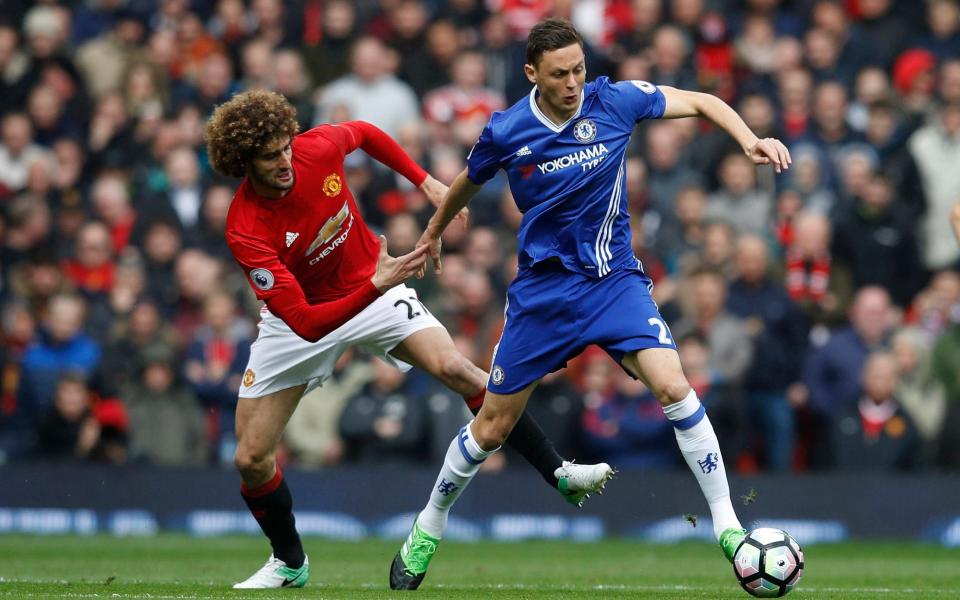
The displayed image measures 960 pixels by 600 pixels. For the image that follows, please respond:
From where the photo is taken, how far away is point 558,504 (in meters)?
14.7

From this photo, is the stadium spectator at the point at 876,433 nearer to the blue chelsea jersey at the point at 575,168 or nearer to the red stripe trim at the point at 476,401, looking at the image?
the red stripe trim at the point at 476,401

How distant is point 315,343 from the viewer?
9.72 m

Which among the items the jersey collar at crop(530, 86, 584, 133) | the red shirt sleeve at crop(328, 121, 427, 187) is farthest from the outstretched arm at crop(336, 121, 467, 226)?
the jersey collar at crop(530, 86, 584, 133)

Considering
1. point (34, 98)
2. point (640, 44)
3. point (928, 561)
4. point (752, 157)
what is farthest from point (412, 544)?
point (34, 98)

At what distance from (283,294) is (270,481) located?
1.29 meters

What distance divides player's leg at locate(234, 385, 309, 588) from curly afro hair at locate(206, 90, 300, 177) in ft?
4.73

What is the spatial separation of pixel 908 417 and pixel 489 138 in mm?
6931

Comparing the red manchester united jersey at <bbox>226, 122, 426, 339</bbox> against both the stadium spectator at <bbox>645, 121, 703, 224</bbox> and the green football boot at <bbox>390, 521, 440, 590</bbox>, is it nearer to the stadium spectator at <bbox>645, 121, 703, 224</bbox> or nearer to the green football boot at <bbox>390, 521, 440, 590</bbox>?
the green football boot at <bbox>390, 521, 440, 590</bbox>

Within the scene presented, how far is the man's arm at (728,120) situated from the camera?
26.7 ft

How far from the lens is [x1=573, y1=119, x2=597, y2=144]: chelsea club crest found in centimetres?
881

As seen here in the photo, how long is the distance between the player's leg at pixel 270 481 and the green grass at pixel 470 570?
0.22 metres

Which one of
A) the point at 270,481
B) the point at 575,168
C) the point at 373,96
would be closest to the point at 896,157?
the point at 373,96

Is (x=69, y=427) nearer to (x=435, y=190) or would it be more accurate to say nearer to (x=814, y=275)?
(x=435, y=190)

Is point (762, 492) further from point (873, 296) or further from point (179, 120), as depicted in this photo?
point (179, 120)
